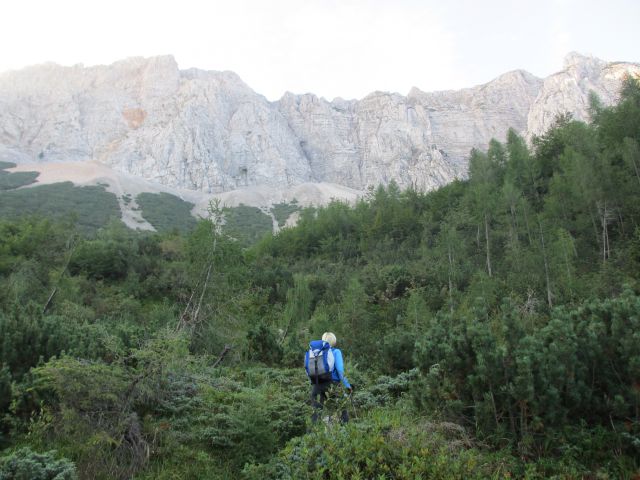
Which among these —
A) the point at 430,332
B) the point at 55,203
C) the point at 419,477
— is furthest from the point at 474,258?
the point at 55,203

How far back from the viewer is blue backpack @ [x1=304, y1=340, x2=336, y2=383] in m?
Answer: 6.15

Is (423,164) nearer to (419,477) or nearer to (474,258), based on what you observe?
(474,258)

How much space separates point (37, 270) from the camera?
20000 millimetres

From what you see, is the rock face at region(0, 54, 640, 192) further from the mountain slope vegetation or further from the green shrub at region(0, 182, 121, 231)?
the mountain slope vegetation

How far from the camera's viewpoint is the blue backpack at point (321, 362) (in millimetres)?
6148

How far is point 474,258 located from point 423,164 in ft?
314

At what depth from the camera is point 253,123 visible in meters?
130

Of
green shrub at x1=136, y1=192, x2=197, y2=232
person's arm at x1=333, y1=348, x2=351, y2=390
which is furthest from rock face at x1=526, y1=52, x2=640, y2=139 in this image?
person's arm at x1=333, y1=348, x2=351, y2=390

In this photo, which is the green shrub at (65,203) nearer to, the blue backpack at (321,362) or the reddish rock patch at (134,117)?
the blue backpack at (321,362)

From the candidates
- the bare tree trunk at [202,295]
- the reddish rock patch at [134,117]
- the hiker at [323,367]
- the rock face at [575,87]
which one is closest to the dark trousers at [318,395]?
the hiker at [323,367]

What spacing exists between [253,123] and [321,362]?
5151 inches

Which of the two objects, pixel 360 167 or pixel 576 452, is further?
pixel 360 167

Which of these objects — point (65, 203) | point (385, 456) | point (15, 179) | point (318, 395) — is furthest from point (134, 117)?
point (385, 456)

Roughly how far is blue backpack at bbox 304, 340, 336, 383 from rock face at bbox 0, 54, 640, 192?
110 metres
